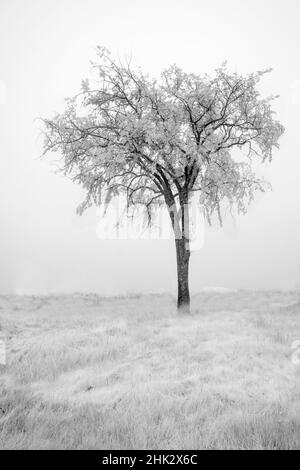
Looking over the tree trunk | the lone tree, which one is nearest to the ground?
the tree trunk

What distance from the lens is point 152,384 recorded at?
8.48m

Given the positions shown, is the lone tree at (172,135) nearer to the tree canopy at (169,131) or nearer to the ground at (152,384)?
the tree canopy at (169,131)

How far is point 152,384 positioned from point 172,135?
1344 cm

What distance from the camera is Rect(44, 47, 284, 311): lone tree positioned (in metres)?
18.9

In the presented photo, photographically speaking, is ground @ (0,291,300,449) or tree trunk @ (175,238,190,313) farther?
tree trunk @ (175,238,190,313)

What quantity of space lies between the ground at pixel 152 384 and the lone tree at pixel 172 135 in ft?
A: 22.7

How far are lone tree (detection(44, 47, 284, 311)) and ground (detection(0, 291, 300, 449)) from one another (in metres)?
6.92

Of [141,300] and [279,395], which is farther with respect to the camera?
[141,300]

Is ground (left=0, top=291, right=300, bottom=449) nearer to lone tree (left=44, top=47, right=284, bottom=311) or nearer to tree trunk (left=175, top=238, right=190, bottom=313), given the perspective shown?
tree trunk (left=175, top=238, right=190, bottom=313)

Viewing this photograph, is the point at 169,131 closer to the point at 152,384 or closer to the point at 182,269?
the point at 182,269

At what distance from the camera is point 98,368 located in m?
10.3

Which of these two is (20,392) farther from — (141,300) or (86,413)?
(141,300)

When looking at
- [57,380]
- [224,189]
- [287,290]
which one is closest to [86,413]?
[57,380]

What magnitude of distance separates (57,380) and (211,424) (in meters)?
4.73
